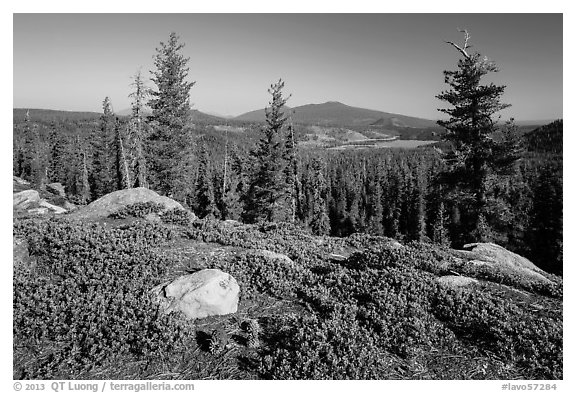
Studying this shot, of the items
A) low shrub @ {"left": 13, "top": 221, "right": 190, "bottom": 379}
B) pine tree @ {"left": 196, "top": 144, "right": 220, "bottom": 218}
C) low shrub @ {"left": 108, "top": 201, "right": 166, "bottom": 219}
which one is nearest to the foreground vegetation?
low shrub @ {"left": 13, "top": 221, "right": 190, "bottom": 379}

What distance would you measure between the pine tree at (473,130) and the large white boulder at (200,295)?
16.0 m

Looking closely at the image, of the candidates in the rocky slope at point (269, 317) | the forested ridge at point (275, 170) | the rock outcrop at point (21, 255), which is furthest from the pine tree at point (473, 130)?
the rock outcrop at point (21, 255)

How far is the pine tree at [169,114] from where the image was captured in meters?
29.6

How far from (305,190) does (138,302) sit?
9385cm

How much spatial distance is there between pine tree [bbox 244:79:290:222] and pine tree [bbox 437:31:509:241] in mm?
17525

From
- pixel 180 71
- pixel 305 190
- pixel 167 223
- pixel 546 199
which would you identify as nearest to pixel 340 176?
pixel 305 190

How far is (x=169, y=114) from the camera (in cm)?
2962

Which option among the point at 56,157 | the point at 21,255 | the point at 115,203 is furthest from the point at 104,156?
the point at 21,255

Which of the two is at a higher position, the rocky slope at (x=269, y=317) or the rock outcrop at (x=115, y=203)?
the rock outcrop at (x=115, y=203)

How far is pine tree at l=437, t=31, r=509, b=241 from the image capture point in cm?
1795

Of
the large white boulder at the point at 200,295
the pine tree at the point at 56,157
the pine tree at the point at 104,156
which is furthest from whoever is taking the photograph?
the pine tree at the point at 56,157

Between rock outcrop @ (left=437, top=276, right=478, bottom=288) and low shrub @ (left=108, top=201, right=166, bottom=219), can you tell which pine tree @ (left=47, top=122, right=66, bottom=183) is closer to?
low shrub @ (left=108, top=201, right=166, bottom=219)

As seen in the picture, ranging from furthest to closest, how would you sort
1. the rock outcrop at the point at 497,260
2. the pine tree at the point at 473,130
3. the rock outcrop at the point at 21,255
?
the pine tree at the point at 473,130, the rock outcrop at the point at 497,260, the rock outcrop at the point at 21,255

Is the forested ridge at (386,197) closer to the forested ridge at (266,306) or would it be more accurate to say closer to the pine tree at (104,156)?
the pine tree at (104,156)
